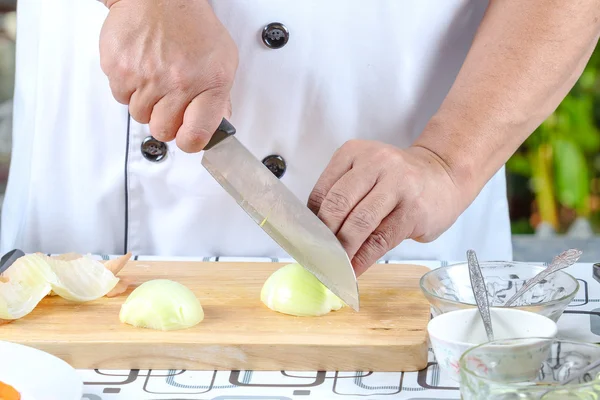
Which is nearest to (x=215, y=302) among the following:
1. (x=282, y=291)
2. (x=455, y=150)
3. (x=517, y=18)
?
(x=282, y=291)

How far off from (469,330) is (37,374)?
405 mm

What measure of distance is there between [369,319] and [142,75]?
0.37 metres

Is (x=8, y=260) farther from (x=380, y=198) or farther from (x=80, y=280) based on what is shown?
(x=380, y=198)

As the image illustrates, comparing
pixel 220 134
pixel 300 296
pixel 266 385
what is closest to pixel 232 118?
pixel 220 134

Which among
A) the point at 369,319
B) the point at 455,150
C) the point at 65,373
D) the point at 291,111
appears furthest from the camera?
the point at 291,111

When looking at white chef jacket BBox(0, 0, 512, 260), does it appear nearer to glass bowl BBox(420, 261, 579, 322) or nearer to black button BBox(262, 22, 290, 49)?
black button BBox(262, 22, 290, 49)

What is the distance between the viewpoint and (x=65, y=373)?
31.6 inches

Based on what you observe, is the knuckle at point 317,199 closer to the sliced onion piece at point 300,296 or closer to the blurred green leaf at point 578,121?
the sliced onion piece at point 300,296

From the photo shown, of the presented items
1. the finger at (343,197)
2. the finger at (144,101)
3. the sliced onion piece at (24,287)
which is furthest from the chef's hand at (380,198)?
the sliced onion piece at (24,287)

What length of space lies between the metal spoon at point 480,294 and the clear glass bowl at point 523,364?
13cm

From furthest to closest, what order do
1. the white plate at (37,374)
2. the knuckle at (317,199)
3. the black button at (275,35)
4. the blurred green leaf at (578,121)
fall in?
the blurred green leaf at (578,121), the black button at (275,35), the knuckle at (317,199), the white plate at (37,374)

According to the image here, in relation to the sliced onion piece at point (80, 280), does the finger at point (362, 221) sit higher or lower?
higher

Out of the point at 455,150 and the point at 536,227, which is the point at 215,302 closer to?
the point at 455,150

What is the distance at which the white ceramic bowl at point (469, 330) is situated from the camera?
784 millimetres
